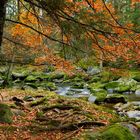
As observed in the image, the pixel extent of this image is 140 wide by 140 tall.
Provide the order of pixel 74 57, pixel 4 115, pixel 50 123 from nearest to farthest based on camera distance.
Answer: pixel 74 57 → pixel 50 123 → pixel 4 115

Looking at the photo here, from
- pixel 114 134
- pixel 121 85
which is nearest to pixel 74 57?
pixel 114 134

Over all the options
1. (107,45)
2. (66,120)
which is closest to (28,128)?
(66,120)

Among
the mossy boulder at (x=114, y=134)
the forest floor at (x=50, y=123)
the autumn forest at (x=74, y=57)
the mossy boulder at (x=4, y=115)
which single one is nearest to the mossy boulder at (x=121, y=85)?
the autumn forest at (x=74, y=57)

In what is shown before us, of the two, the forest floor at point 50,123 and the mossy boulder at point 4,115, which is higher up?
the mossy boulder at point 4,115

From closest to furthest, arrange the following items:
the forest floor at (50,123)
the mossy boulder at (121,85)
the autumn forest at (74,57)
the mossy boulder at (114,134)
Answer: the autumn forest at (74,57) → the mossy boulder at (114,134) → the forest floor at (50,123) → the mossy boulder at (121,85)

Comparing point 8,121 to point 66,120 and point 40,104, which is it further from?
point 40,104

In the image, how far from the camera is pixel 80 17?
19.1 feet

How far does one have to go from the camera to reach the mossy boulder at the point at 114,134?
7027 millimetres

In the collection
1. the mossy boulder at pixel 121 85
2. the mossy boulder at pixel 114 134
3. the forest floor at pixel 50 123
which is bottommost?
the mossy boulder at pixel 121 85

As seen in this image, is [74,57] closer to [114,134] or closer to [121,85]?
[114,134]

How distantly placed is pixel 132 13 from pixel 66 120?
82.2ft

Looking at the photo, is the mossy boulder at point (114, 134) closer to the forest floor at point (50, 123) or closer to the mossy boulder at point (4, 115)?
the forest floor at point (50, 123)

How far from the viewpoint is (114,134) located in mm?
7070

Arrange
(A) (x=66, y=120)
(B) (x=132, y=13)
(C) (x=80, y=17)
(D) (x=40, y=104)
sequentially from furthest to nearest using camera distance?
1. (B) (x=132, y=13)
2. (D) (x=40, y=104)
3. (A) (x=66, y=120)
4. (C) (x=80, y=17)
